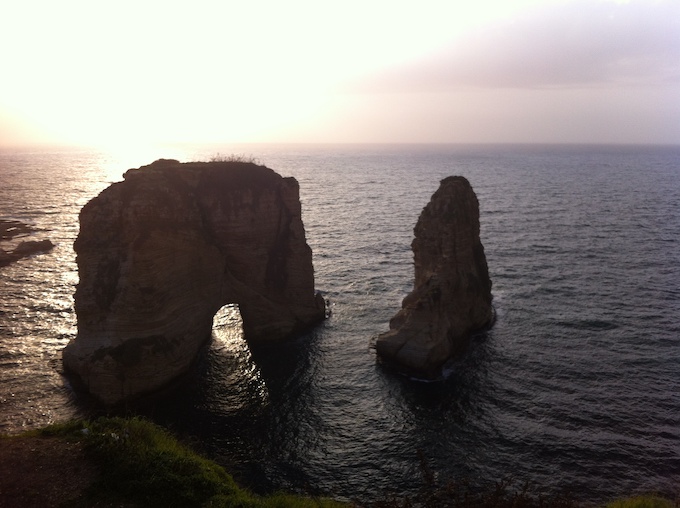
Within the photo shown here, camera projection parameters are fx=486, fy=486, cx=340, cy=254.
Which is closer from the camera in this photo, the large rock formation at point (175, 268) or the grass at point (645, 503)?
the grass at point (645, 503)

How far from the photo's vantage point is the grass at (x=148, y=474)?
55.1ft

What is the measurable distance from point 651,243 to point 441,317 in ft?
156

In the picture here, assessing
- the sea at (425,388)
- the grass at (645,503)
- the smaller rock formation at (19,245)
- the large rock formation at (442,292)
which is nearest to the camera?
the grass at (645,503)

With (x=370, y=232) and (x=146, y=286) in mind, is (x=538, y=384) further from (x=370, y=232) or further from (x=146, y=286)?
(x=370, y=232)

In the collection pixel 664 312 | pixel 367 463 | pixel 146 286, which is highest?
pixel 146 286

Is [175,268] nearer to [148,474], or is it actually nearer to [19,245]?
[148,474]

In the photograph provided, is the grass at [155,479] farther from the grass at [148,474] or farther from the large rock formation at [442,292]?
the large rock formation at [442,292]

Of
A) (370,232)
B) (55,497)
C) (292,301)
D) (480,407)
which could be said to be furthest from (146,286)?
(370,232)

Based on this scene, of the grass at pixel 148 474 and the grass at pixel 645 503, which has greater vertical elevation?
the grass at pixel 148 474

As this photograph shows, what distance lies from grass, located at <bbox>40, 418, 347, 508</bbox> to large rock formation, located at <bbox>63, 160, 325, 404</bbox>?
1094 centimetres

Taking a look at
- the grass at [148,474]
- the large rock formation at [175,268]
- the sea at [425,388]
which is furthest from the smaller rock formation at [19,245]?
the grass at [148,474]

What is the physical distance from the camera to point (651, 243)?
67750 millimetres

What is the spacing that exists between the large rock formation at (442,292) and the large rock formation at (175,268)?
9.85 m

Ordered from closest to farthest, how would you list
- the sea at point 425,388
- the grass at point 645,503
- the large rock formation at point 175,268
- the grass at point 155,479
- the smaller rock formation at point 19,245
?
the grass at point 155,479 < the grass at point 645,503 < the sea at point 425,388 < the large rock formation at point 175,268 < the smaller rock formation at point 19,245
